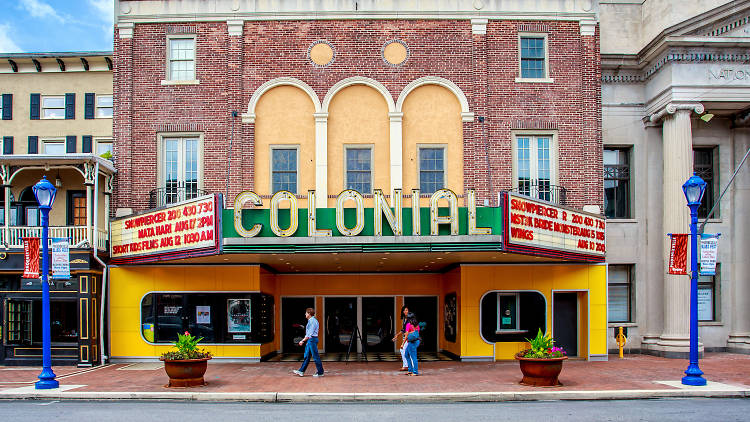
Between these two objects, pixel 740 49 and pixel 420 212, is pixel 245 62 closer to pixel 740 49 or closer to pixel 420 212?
pixel 420 212

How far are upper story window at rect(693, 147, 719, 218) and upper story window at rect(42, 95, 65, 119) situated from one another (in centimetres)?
2844

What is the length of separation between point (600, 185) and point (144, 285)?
51.5 ft

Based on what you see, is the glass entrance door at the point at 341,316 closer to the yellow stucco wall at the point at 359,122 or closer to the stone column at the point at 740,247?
the yellow stucco wall at the point at 359,122

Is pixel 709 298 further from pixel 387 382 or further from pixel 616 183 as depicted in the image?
pixel 387 382

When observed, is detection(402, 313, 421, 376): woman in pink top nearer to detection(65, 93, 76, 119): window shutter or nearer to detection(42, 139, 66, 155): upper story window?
detection(65, 93, 76, 119): window shutter

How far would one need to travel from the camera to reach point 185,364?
17484mm

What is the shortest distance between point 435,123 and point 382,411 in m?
12.5

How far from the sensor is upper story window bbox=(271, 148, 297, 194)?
2458 centimetres

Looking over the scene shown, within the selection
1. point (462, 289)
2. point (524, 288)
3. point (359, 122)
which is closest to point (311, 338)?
point (462, 289)

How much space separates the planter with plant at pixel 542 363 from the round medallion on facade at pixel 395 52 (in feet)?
37.1

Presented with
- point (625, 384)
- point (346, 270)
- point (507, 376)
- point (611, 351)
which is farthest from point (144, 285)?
point (611, 351)

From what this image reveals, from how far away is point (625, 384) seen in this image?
59.2 feet

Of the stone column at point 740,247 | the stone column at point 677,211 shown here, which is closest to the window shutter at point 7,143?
the stone column at point 677,211

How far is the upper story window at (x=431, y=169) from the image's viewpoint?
24.7 metres
